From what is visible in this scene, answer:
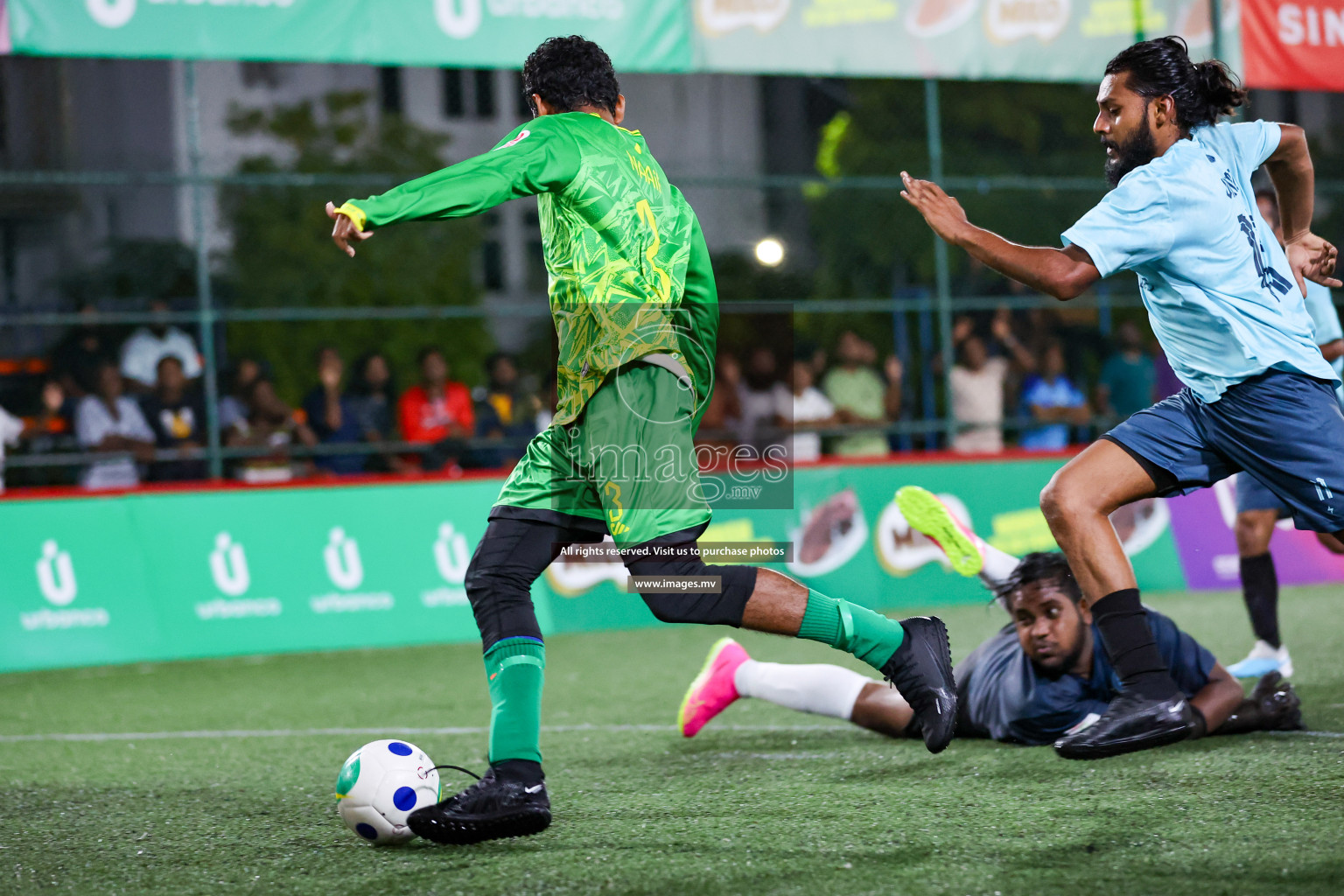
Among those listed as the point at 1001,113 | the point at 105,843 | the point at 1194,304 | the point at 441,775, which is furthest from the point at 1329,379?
the point at 1001,113

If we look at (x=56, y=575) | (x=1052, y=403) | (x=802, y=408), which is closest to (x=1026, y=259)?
(x=56, y=575)

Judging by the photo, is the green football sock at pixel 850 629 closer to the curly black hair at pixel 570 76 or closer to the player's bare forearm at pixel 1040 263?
the player's bare forearm at pixel 1040 263

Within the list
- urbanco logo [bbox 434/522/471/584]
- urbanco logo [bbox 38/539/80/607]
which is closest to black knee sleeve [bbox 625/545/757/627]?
→ urbanco logo [bbox 434/522/471/584]

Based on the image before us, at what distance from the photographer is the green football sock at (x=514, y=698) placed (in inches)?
153

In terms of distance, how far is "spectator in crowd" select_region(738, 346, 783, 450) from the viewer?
1229 cm

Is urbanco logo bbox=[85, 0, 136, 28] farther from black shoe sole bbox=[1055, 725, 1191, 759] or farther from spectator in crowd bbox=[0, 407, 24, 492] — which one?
black shoe sole bbox=[1055, 725, 1191, 759]

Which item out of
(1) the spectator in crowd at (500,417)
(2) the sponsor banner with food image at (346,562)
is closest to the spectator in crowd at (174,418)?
(2) the sponsor banner with food image at (346,562)

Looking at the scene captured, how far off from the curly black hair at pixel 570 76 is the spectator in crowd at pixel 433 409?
26.3 feet

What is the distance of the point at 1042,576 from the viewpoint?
5.02 m

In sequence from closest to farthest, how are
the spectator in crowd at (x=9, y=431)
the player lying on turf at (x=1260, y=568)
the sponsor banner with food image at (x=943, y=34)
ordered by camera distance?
the player lying on turf at (x=1260, y=568)
the sponsor banner with food image at (x=943, y=34)
the spectator in crowd at (x=9, y=431)

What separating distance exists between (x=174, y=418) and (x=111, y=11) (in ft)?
10.9

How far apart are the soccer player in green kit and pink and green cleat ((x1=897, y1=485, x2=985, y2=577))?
128 centimetres

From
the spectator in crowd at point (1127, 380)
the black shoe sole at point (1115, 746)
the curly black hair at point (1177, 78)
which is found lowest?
the black shoe sole at point (1115, 746)

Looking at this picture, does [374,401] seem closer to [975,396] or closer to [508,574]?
[975,396]
